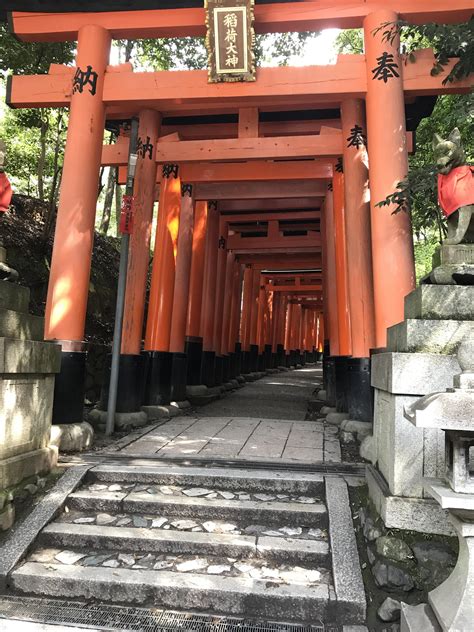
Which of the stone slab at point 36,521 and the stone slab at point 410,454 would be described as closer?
the stone slab at point 410,454

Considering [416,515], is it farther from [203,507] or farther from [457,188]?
[457,188]

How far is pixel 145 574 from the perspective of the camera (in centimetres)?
337

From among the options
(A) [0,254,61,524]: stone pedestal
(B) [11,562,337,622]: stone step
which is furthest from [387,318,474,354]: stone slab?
(A) [0,254,61,524]: stone pedestal

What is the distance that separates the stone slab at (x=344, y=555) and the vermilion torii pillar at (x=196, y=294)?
7144mm

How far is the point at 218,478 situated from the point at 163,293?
4.78 metres

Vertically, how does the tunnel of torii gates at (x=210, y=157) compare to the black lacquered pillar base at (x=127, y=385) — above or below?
above

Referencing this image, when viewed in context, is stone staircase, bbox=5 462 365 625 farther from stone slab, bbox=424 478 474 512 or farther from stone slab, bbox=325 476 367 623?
stone slab, bbox=424 478 474 512

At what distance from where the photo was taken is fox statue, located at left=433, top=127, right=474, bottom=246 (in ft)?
11.6

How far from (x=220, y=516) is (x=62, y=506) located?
1409 mm

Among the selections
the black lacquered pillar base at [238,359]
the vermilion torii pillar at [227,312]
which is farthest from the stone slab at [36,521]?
the black lacquered pillar base at [238,359]

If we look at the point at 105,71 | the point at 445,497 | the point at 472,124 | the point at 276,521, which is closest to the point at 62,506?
the point at 276,521

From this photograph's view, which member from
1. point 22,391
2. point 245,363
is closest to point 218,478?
point 22,391

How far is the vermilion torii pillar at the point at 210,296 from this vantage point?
1232 cm

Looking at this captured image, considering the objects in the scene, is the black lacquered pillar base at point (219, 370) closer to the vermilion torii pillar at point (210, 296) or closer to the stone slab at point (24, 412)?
the vermilion torii pillar at point (210, 296)
